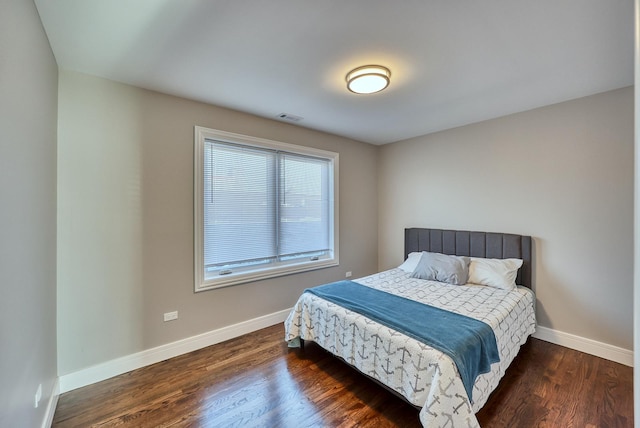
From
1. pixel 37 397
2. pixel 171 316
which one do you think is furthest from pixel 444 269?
pixel 37 397

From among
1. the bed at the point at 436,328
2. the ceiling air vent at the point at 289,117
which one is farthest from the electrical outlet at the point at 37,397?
the ceiling air vent at the point at 289,117

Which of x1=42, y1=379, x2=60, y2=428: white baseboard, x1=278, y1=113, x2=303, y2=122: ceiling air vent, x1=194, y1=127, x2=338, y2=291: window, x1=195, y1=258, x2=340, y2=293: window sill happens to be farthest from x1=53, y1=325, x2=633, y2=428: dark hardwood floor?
x1=278, y1=113, x2=303, y2=122: ceiling air vent

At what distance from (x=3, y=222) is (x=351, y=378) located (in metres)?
2.40

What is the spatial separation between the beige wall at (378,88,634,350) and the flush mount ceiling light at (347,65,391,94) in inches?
73.7

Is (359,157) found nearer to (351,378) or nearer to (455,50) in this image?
(455,50)

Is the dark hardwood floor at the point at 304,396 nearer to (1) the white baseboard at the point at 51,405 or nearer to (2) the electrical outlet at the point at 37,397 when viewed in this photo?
(1) the white baseboard at the point at 51,405

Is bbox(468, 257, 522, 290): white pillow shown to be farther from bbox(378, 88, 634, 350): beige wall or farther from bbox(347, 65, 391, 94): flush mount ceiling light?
bbox(347, 65, 391, 94): flush mount ceiling light

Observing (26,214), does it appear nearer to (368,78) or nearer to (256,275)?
(256,275)

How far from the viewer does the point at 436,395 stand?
150 cm

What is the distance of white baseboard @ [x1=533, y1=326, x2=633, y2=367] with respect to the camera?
237 cm

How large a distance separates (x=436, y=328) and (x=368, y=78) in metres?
1.99

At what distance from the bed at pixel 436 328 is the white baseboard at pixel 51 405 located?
5.68 feet

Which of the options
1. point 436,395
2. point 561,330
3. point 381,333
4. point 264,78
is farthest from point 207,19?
point 561,330

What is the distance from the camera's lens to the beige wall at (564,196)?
2410 millimetres
